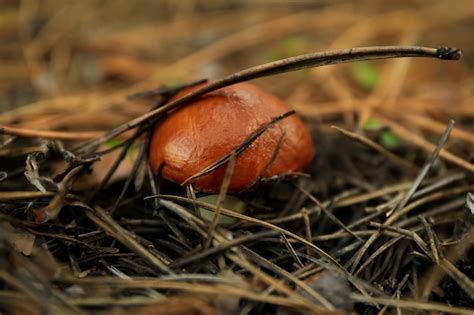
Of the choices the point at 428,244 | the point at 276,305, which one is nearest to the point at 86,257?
the point at 276,305

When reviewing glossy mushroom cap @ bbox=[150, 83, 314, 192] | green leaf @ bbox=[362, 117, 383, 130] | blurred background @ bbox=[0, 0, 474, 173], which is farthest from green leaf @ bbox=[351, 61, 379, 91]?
glossy mushroom cap @ bbox=[150, 83, 314, 192]

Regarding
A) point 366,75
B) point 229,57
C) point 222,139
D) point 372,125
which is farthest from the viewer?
point 229,57

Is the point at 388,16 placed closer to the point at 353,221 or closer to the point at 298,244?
the point at 353,221

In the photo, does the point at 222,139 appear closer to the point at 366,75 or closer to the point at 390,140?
the point at 390,140

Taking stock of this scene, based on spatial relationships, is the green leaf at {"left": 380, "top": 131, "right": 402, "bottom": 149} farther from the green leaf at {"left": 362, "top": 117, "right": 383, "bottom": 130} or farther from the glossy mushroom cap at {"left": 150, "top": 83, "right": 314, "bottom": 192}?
the glossy mushroom cap at {"left": 150, "top": 83, "right": 314, "bottom": 192}

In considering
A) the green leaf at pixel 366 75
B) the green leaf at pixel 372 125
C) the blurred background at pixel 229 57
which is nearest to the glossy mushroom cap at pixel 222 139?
the green leaf at pixel 372 125

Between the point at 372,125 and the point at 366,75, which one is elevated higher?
the point at 366,75

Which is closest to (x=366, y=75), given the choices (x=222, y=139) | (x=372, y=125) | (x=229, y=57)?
(x=372, y=125)
